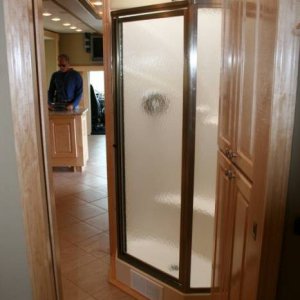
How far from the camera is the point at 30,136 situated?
3.38 feet

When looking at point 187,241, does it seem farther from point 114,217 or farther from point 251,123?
point 251,123

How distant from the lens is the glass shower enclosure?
200 cm

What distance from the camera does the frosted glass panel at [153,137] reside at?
7.14 feet

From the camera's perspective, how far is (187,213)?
212 centimetres

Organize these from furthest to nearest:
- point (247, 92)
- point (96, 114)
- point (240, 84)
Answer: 1. point (96, 114)
2. point (240, 84)
3. point (247, 92)

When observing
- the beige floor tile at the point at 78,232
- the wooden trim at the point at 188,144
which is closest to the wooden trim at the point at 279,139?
the wooden trim at the point at 188,144

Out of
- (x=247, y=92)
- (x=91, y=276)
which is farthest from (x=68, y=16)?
(x=247, y=92)

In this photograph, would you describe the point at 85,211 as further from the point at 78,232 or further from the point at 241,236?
the point at 241,236

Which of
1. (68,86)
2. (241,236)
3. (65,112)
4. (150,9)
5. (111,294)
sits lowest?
(111,294)

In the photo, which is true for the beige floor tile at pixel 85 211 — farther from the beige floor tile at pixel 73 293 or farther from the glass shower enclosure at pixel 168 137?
the glass shower enclosure at pixel 168 137

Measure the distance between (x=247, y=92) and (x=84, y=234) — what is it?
2.58 m

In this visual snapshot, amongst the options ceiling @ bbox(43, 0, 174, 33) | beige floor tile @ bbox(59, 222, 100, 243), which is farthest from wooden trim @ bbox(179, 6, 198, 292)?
ceiling @ bbox(43, 0, 174, 33)

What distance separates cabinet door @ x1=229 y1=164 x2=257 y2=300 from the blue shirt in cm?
461

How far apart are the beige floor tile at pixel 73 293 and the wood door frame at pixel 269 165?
131cm
